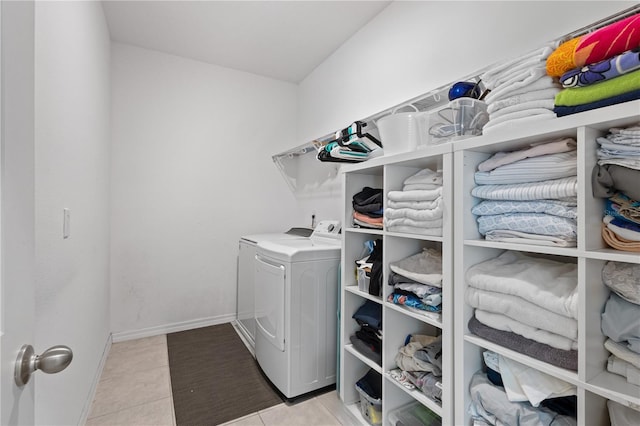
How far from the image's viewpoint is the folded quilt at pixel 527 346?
858mm

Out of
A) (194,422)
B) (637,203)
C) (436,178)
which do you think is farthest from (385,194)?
(194,422)

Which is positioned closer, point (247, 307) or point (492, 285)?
point (492, 285)

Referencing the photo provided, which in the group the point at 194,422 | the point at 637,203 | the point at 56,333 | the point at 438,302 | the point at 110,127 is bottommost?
the point at 194,422

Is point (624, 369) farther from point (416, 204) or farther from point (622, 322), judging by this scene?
point (416, 204)

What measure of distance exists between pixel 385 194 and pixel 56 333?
57.8 inches

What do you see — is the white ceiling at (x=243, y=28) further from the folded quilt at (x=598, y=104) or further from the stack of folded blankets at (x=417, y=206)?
the folded quilt at (x=598, y=104)

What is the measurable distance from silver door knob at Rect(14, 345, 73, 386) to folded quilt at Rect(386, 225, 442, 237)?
3.83ft

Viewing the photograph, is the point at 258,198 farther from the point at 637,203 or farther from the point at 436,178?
the point at 637,203

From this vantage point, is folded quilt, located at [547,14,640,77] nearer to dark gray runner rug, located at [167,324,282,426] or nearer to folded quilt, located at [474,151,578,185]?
folded quilt, located at [474,151,578,185]

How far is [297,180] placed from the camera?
11.6 ft

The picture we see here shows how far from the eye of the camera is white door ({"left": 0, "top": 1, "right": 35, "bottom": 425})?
1.58 feet

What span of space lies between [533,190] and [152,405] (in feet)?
7.44

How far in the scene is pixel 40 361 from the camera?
21.5 inches

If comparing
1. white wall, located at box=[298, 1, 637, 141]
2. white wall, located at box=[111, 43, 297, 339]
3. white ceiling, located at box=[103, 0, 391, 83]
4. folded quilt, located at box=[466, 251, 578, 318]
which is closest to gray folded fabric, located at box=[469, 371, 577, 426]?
folded quilt, located at box=[466, 251, 578, 318]
